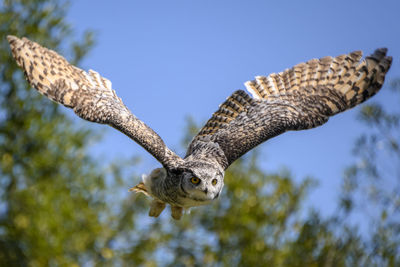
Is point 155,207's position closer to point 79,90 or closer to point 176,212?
point 176,212

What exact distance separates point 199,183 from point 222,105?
7.60 feet

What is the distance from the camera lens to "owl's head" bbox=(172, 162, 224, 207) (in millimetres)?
5293

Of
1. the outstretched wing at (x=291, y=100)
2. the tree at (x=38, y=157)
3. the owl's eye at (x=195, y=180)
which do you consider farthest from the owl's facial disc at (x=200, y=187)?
the tree at (x=38, y=157)

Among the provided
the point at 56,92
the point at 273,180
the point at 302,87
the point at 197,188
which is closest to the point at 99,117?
the point at 56,92

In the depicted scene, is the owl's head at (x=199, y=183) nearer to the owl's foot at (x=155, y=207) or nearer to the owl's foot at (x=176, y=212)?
the owl's foot at (x=176, y=212)

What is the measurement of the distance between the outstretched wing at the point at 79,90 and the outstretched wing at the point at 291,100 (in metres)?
0.70

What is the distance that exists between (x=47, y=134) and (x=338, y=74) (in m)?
10.0

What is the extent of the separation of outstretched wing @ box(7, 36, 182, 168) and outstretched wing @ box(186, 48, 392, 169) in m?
0.70

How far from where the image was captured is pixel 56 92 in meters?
6.80

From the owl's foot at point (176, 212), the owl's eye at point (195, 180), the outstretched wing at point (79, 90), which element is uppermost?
the outstretched wing at point (79, 90)

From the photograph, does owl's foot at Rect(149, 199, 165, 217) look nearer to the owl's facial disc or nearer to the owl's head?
the owl's head

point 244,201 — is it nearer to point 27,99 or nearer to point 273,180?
point 273,180

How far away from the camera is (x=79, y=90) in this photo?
6.94 m

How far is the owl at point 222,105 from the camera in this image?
5.97 m
